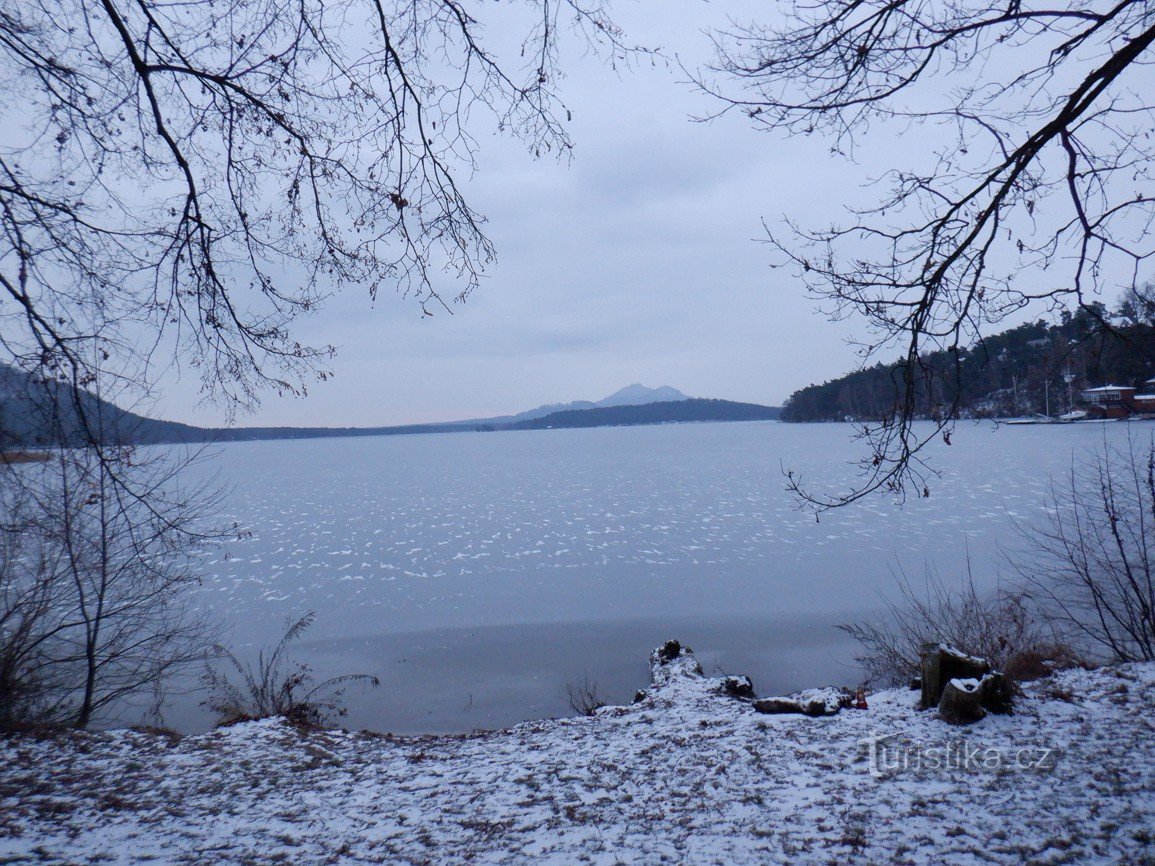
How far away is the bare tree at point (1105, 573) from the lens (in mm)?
9469

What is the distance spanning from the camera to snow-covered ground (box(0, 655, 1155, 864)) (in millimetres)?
4371

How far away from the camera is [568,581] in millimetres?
19141

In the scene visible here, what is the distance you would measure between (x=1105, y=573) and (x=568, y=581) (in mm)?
12339

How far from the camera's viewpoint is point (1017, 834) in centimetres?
420

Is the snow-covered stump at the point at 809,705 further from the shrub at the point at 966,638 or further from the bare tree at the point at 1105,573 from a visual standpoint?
the bare tree at the point at 1105,573

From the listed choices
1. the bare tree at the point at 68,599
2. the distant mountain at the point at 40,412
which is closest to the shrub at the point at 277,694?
the bare tree at the point at 68,599

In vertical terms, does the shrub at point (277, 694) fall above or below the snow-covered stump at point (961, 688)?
below

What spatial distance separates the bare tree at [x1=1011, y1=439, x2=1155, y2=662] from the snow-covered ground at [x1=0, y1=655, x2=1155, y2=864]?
292 centimetres

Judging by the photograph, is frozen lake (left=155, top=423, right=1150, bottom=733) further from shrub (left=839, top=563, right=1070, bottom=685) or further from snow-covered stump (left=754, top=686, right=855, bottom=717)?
snow-covered stump (left=754, top=686, right=855, bottom=717)

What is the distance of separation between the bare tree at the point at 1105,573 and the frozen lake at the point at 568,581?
5.25 feet

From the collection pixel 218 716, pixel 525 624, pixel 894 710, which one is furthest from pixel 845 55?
pixel 525 624

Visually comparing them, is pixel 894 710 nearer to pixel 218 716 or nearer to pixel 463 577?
pixel 218 716

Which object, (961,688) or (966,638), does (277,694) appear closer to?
(961,688)

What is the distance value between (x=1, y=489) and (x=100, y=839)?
137 inches
